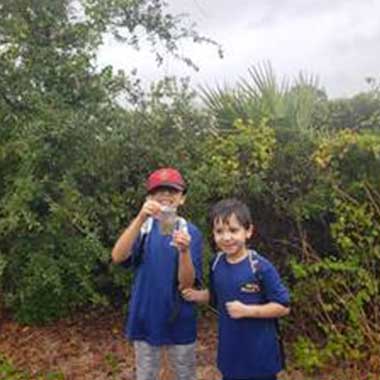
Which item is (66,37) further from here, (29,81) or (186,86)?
(186,86)

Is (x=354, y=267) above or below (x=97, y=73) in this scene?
below

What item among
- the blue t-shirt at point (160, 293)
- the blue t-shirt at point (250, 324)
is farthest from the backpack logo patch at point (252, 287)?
the blue t-shirt at point (160, 293)

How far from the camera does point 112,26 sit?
7.08m

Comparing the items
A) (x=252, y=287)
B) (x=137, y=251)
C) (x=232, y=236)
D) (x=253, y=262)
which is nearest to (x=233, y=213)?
(x=232, y=236)

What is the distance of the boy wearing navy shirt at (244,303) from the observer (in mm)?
3816

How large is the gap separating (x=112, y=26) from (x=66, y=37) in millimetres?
437

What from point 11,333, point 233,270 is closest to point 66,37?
point 11,333

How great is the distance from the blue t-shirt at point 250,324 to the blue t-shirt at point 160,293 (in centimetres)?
31

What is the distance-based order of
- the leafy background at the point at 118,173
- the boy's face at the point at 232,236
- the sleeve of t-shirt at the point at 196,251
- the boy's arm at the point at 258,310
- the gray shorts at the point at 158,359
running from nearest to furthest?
1. the boy's arm at the point at 258,310
2. the boy's face at the point at 232,236
3. the sleeve of t-shirt at the point at 196,251
4. the gray shorts at the point at 158,359
5. the leafy background at the point at 118,173

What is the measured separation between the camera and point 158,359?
430 centimetres

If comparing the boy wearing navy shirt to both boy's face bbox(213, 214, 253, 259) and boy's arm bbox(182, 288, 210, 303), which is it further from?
boy's arm bbox(182, 288, 210, 303)

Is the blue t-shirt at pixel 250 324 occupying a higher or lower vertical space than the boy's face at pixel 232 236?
lower

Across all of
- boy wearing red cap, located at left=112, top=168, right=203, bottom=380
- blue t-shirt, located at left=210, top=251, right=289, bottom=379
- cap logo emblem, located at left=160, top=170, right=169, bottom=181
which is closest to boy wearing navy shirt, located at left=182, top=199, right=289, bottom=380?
blue t-shirt, located at left=210, top=251, right=289, bottom=379

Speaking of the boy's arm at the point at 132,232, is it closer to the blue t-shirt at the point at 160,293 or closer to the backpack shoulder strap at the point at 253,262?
the blue t-shirt at the point at 160,293
